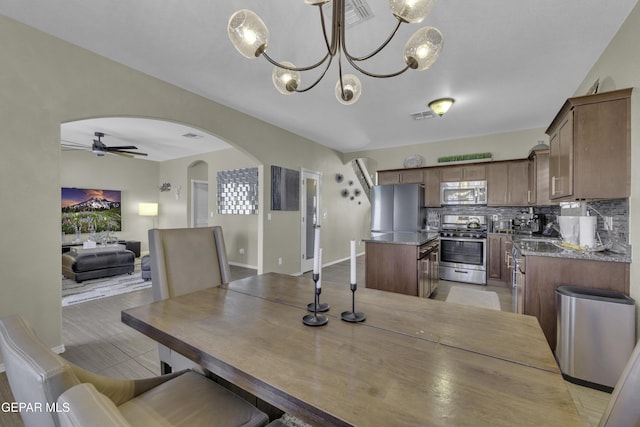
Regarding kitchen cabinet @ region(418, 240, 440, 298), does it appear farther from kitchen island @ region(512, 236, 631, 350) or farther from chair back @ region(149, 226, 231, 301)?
chair back @ region(149, 226, 231, 301)

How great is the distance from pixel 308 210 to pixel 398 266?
2.73 m

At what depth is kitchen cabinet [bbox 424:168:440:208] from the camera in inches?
206

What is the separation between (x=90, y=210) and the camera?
21.0ft

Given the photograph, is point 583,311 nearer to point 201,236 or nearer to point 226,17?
point 201,236

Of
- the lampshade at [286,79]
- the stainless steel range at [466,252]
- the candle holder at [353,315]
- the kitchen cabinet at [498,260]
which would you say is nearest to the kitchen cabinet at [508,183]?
the stainless steel range at [466,252]

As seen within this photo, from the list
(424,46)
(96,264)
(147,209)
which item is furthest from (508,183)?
(147,209)

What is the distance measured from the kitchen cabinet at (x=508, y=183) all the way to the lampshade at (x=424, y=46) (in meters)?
4.13

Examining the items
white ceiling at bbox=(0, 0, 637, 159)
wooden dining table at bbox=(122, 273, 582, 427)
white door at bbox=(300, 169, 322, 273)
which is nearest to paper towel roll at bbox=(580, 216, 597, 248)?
white ceiling at bbox=(0, 0, 637, 159)

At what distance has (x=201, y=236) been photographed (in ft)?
6.44

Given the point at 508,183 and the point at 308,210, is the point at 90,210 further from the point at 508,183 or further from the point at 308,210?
the point at 508,183

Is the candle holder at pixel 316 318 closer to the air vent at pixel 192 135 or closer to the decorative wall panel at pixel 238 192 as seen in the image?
the decorative wall panel at pixel 238 192

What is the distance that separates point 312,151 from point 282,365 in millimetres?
5008

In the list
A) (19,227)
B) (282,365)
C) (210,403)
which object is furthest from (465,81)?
(19,227)

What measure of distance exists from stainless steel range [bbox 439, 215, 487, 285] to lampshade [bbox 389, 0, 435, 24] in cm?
420
